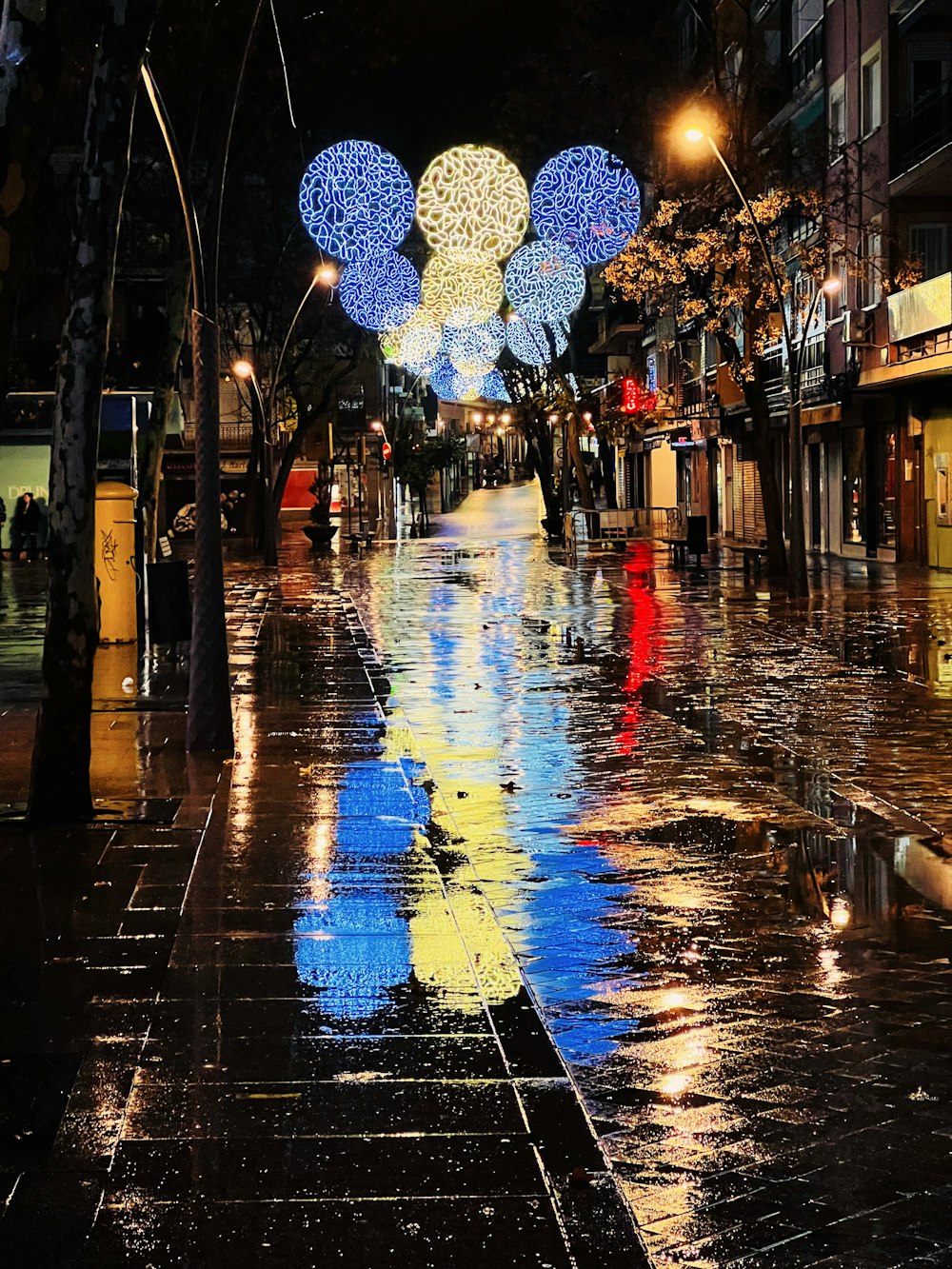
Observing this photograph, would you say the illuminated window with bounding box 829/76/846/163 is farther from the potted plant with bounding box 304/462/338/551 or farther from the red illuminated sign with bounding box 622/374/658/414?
the red illuminated sign with bounding box 622/374/658/414

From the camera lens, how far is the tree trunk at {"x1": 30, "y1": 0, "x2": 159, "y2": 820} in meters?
10.4

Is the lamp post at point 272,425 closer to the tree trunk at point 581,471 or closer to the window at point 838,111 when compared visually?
the window at point 838,111

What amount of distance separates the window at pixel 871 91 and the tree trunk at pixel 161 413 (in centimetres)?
2074

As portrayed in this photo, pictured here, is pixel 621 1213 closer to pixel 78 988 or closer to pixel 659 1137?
pixel 659 1137

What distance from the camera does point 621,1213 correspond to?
183 inches

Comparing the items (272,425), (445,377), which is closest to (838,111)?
(272,425)

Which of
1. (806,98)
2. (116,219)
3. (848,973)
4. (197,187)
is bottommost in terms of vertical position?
(848,973)

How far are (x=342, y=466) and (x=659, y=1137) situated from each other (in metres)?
99.7

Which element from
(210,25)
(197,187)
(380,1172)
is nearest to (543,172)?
(197,187)

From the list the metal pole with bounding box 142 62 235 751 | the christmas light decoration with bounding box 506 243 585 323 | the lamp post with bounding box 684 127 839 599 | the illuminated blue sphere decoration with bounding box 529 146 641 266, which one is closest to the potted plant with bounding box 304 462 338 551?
the christmas light decoration with bounding box 506 243 585 323

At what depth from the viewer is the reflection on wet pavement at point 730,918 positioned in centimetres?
495

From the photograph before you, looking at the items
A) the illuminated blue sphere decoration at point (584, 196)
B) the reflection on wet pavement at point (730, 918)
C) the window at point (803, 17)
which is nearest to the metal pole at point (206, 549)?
the reflection on wet pavement at point (730, 918)

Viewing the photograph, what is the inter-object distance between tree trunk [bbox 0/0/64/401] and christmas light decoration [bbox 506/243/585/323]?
38074mm

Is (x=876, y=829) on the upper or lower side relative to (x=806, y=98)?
lower
